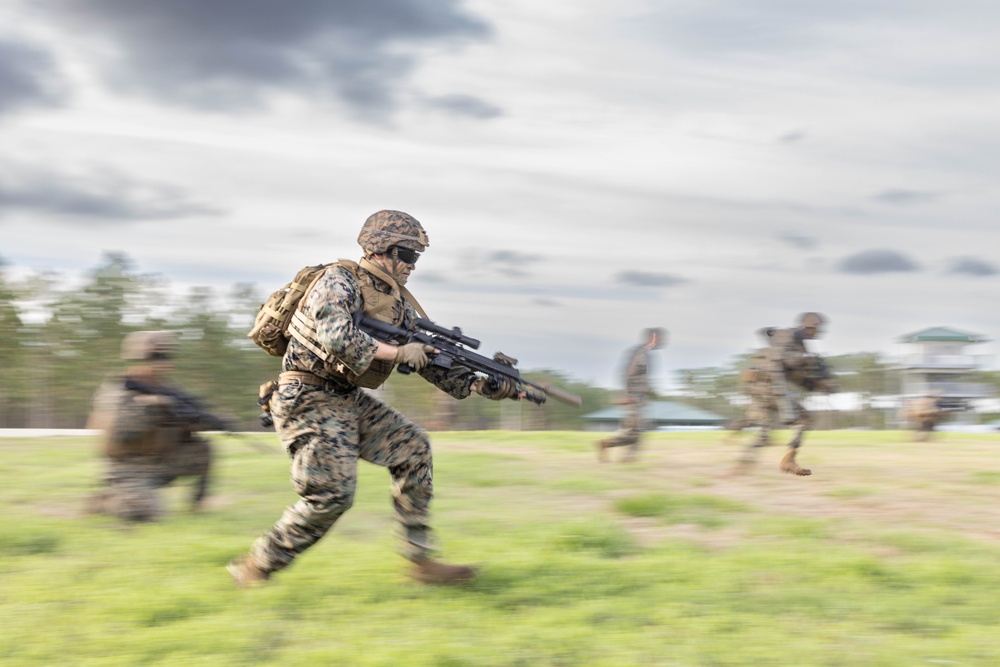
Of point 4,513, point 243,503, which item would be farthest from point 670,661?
point 4,513

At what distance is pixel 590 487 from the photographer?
434 inches

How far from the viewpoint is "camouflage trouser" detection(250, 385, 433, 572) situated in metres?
5.75

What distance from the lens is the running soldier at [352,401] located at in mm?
5637

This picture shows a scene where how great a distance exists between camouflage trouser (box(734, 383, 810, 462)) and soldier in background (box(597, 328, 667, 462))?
1.74 meters

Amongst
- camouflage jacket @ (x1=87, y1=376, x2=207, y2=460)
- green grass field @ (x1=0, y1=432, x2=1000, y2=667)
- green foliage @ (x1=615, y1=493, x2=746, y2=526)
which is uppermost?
camouflage jacket @ (x1=87, y1=376, x2=207, y2=460)

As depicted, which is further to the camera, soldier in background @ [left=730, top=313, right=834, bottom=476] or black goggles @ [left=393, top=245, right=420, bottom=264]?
soldier in background @ [left=730, top=313, right=834, bottom=476]

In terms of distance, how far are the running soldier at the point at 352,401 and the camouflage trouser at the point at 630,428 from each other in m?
8.01

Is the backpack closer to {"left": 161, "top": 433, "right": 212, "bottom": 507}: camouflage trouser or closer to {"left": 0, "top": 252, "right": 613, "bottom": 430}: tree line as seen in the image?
{"left": 161, "top": 433, "right": 212, "bottom": 507}: camouflage trouser

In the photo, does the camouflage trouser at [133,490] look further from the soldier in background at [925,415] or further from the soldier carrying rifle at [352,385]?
the soldier in background at [925,415]

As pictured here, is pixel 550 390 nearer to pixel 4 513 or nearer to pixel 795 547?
pixel 795 547

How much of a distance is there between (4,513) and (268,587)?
4.27 m

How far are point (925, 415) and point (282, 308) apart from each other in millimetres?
17136

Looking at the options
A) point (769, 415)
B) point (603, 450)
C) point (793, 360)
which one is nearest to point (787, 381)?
point (793, 360)

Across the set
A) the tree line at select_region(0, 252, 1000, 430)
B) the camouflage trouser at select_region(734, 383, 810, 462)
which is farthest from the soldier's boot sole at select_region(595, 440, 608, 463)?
the tree line at select_region(0, 252, 1000, 430)
